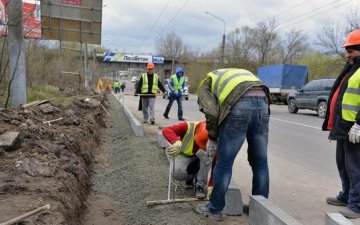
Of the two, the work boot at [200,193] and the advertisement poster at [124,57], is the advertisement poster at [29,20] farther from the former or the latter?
the advertisement poster at [124,57]

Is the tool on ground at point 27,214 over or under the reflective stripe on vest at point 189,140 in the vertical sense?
under

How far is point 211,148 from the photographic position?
4.48m

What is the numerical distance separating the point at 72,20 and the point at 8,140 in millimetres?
18563

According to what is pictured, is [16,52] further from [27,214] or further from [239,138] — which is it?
[239,138]

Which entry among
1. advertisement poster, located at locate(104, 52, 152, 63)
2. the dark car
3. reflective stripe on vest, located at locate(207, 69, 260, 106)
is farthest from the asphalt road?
advertisement poster, located at locate(104, 52, 152, 63)

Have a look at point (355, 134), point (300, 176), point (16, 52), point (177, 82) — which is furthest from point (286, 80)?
point (355, 134)

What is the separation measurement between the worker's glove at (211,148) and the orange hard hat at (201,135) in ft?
0.78

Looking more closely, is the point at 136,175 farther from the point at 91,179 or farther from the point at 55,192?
the point at 55,192

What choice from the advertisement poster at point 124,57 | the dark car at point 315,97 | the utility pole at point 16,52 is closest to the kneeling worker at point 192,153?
the utility pole at point 16,52

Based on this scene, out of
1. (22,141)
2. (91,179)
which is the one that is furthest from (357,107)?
(22,141)

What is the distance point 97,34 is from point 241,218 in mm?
21333

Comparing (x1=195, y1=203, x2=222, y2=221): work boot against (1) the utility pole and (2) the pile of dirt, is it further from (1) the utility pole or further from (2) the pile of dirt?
(1) the utility pole

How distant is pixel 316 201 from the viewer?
5297 millimetres

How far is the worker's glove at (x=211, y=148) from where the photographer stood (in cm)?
444
